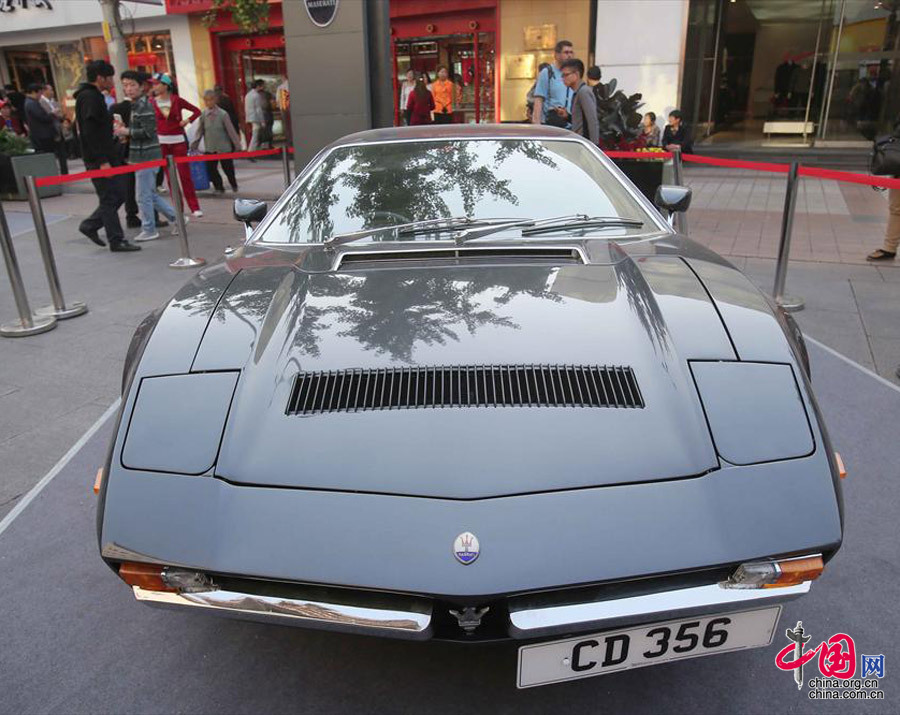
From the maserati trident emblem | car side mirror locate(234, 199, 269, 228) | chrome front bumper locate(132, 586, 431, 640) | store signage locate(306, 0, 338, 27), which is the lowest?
chrome front bumper locate(132, 586, 431, 640)

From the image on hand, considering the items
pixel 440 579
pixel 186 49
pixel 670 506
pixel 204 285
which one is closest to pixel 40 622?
pixel 204 285

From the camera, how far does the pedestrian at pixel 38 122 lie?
40.5 ft

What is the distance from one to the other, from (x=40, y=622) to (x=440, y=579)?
1.64 meters

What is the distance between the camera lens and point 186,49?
18578mm

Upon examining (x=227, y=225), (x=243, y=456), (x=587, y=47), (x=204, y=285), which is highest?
(x=587, y=47)

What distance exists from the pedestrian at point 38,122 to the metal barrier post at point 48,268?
8.12 m

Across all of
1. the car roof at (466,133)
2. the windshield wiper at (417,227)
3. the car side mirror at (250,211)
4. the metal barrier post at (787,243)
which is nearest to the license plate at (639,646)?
the windshield wiper at (417,227)

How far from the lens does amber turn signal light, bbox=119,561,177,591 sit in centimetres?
164

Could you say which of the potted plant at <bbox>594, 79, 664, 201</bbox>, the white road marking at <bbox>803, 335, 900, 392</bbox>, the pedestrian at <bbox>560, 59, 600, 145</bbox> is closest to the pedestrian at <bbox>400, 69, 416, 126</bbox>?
the potted plant at <bbox>594, 79, 664, 201</bbox>

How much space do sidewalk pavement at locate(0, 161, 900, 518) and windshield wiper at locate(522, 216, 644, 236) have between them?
2296 mm

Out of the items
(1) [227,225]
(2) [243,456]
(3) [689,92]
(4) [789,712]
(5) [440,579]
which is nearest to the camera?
(5) [440,579]

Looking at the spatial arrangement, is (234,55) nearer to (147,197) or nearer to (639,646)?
(147,197)

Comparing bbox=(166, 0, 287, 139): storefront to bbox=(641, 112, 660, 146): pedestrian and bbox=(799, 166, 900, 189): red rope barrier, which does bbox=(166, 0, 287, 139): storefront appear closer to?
bbox=(641, 112, 660, 146): pedestrian

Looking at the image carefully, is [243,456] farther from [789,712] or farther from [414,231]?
[789,712]
